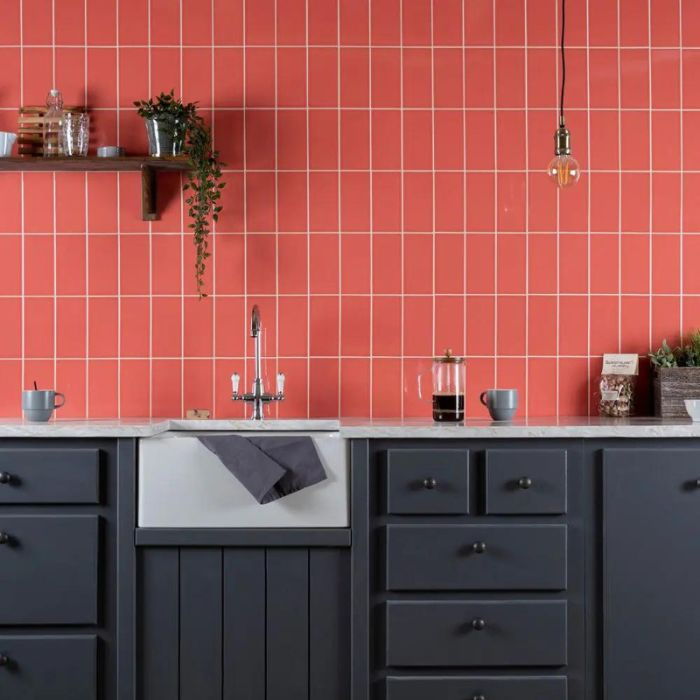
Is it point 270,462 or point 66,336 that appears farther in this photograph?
point 66,336

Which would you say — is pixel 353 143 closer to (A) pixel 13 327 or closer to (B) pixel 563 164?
(B) pixel 563 164

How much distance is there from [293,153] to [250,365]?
73 cm

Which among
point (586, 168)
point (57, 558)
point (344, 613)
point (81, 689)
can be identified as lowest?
point (81, 689)

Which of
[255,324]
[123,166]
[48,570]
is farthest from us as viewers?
[123,166]

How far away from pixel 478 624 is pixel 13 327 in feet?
5.88

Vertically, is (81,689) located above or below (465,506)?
below

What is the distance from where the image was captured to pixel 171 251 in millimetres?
2965

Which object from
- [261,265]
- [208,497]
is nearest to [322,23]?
[261,265]

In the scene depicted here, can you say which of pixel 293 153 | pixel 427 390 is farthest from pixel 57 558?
pixel 293 153

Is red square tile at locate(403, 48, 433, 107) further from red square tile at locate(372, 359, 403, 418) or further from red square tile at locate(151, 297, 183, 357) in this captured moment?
red square tile at locate(151, 297, 183, 357)

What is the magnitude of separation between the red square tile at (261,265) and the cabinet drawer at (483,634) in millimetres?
1160

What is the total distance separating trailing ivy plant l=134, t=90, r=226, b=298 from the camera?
2.78 m

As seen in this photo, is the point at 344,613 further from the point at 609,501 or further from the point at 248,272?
the point at 248,272

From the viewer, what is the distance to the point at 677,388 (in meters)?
2.80
